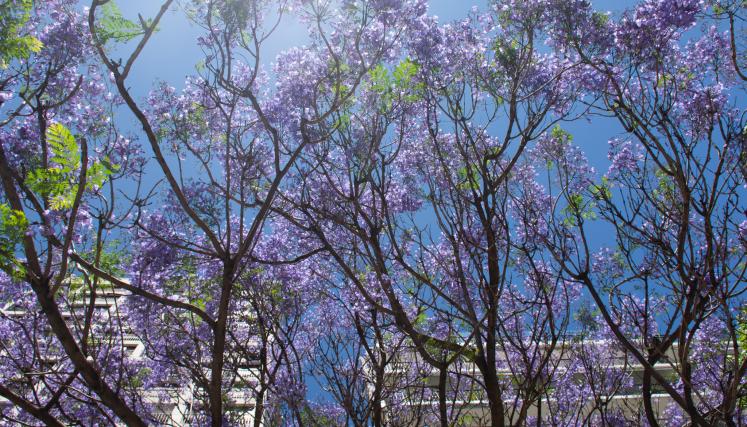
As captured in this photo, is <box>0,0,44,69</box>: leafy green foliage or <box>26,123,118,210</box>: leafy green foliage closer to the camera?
<box>26,123,118,210</box>: leafy green foliage

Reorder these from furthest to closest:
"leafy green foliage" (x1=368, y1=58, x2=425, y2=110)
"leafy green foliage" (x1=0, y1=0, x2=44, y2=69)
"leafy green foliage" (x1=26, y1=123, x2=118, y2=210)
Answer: "leafy green foliage" (x1=368, y1=58, x2=425, y2=110) → "leafy green foliage" (x1=0, y1=0, x2=44, y2=69) → "leafy green foliage" (x1=26, y1=123, x2=118, y2=210)

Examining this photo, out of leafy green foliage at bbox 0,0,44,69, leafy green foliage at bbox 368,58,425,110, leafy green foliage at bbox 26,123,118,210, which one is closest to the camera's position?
leafy green foliage at bbox 26,123,118,210

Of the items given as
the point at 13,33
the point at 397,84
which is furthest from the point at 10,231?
the point at 397,84

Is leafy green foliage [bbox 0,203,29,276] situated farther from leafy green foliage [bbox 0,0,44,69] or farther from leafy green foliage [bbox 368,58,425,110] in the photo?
leafy green foliage [bbox 368,58,425,110]

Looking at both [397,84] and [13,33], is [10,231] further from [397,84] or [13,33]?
[397,84]

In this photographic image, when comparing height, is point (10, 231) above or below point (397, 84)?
below

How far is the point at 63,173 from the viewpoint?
3.09m

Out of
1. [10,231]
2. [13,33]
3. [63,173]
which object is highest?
[13,33]

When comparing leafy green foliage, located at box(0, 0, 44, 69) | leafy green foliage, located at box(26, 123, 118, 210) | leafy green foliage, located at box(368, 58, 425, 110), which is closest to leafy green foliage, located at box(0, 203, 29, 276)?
leafy green foliage, located at box(26, 123, 118, 210)

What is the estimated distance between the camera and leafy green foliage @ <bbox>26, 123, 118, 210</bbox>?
299cm

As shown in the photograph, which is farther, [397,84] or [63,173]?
[397,84]

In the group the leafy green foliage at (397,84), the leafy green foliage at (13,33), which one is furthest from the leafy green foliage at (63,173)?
the leafy green foliage at (397,84)

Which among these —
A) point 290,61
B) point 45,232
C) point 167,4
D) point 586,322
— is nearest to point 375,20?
point 290,61

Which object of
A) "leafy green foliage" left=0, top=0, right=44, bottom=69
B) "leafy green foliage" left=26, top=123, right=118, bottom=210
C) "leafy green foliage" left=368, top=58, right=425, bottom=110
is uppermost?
"leafy green foliage" left=368, top=58, right=425, bottom=110
